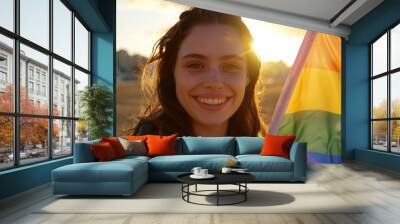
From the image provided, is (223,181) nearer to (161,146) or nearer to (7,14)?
(161,146)

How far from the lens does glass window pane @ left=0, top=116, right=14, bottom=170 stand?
15.7 ft

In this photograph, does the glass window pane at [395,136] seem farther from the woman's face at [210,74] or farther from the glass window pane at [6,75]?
the glass window pane at [6,75]

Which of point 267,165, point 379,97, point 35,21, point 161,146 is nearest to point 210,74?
point 161,146

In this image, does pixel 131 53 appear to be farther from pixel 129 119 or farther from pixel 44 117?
pixel 44 117

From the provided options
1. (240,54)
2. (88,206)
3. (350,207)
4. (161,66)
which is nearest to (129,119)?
(161,66)

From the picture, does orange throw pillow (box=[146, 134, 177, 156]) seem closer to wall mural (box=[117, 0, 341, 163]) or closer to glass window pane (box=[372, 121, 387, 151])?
wall mural (box=[117, 0, 341, 163])

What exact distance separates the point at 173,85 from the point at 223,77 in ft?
3.62

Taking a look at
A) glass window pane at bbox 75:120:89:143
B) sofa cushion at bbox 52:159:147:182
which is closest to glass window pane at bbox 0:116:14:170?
sofa cushion at bbox 52:159:147:182

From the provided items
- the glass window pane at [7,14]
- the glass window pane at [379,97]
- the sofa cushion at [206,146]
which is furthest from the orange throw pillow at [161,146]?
the glass window pane at [379,97]

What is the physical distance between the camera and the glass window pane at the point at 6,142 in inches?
188

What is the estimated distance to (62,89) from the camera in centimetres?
684

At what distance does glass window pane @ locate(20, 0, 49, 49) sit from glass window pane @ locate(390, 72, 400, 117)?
684cm

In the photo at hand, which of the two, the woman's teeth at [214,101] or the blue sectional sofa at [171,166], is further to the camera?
the woman's teeth at [214,101]

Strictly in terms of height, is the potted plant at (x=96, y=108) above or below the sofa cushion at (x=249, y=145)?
above
